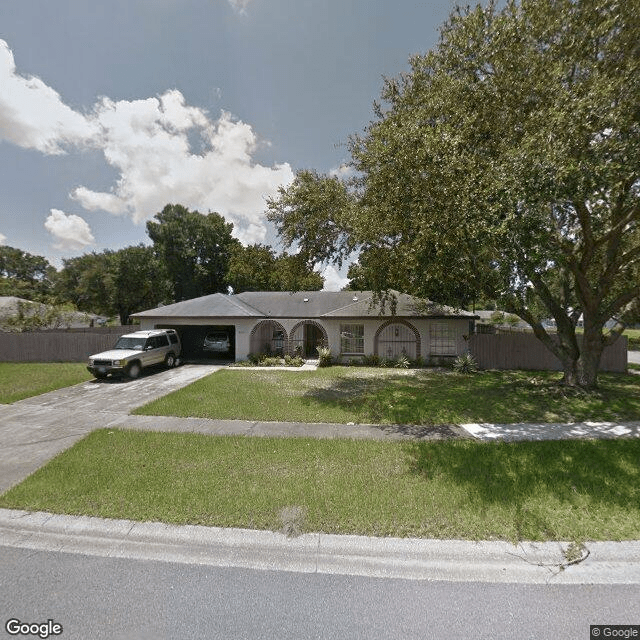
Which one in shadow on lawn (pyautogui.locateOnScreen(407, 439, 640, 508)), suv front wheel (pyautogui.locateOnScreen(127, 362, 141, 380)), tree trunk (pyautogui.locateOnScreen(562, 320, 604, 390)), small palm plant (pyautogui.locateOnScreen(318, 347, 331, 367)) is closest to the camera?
shadow on lawn (pyautogui.locateOnScreen(407, 439, 640, 508))

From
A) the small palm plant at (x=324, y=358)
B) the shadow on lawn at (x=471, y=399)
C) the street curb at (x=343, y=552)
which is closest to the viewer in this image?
the street curb at (x=343, y=552)

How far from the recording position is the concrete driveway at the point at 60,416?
6090 mm

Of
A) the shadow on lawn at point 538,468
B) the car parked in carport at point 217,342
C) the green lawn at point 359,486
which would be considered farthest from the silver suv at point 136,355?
the shadow on lawn at point 538,468

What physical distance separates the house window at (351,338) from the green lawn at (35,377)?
479 inches

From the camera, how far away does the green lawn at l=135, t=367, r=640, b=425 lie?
8.52 metres

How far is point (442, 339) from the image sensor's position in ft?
59.4

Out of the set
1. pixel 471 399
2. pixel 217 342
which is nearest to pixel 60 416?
pixel 471 399

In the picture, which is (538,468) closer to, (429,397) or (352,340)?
(429,397)

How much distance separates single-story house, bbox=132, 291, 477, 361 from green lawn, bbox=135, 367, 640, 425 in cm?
392

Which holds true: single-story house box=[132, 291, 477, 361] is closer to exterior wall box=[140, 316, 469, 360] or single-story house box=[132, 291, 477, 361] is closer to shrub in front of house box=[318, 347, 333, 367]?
exterior wall box=[140, 316, 469, 360]

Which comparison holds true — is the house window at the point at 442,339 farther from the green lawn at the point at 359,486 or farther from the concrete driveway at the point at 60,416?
the concrete driveway at the point at 60,416

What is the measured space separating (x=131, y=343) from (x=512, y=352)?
18.1 metres

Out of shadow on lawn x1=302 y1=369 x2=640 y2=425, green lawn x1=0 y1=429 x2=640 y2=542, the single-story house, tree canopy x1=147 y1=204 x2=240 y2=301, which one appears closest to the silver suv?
the single-story house

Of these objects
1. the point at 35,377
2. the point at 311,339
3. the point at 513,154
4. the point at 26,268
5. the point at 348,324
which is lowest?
the point at 35,377
